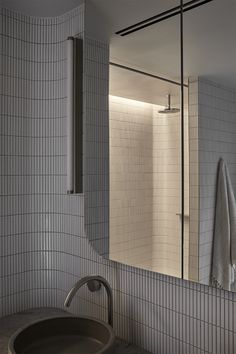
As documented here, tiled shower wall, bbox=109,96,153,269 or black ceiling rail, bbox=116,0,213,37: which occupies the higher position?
black ceiling rail, bbox=116,0,213,37

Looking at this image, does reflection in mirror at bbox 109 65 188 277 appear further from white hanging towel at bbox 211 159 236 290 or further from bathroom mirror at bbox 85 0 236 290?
white hanging towel at bbox 211 159 236 290

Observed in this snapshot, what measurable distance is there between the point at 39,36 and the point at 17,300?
1306mm

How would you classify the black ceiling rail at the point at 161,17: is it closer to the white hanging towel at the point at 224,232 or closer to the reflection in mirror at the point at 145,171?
the reflection in mirror at the point at 145,171

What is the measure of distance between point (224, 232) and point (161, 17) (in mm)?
810

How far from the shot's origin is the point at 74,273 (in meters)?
1.74

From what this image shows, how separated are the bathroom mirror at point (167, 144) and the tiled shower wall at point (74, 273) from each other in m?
0.08

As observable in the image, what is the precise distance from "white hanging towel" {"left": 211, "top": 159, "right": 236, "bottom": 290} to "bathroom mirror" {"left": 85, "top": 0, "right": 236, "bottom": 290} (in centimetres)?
1

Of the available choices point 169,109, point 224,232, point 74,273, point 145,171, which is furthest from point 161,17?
point 74,273

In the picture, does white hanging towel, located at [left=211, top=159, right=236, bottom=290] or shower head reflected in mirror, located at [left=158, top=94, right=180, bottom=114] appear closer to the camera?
white hanging towel, located at [left=211, top=159, right=236, bottom=290]

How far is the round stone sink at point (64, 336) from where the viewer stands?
135 centimetres

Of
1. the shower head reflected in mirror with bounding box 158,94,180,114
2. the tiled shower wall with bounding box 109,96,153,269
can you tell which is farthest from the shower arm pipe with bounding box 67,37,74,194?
the shower head reflected in mirror with bounding box 158,94,180,114

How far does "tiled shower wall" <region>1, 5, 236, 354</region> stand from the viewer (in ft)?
4.20

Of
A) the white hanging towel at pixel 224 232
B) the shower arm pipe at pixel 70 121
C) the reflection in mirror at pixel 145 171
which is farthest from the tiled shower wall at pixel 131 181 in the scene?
the white hanging towel at pixel 224 232

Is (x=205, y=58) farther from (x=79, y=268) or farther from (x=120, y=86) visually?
(x=79, y=268)
